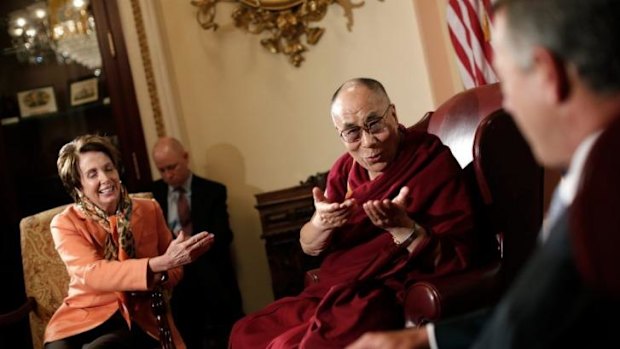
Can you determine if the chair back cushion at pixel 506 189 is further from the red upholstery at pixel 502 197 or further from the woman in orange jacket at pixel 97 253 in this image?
the woman in orange jacket at pixel 97 253

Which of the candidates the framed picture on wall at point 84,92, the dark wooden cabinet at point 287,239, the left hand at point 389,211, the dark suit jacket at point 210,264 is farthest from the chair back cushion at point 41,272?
the left hand at point 389,211

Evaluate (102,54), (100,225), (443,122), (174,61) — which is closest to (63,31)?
(102,54)

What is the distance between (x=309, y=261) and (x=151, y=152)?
41.9 inches

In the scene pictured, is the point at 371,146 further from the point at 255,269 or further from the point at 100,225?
the point at 255,269

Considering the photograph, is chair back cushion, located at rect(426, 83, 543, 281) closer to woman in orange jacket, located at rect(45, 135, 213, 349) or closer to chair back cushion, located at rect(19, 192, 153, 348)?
woman in orange jacket, located at rect(45, 135, 213, 349)

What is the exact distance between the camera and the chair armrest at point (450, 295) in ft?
6.56

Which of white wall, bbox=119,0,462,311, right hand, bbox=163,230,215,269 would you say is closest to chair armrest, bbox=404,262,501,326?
right hand, bbox=163,230,215,269

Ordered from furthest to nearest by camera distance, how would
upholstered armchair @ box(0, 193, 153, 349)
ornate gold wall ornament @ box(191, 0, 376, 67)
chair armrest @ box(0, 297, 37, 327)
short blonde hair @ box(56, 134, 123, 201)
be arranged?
ornate gold wall ornament @ box(191, 0, 376, 67) → upholstered armchair @ box(0, 193, 153, 349) → chair armrest @ box(0, 297, 37, 327) → short blonde hair @ box(56, 134, 123, 201)

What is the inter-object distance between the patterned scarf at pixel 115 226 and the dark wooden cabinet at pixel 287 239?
1.43 m

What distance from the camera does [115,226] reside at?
2693mm

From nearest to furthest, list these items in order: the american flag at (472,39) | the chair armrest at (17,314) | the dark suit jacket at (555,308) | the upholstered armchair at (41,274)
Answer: the dark suit jacket at (555,308) → the chair armrest at (17,314) → the upholstered armchair at (41,274) → the american flag at (472,39)

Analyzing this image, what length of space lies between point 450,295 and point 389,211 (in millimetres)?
258

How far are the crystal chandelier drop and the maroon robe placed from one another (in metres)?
2.34

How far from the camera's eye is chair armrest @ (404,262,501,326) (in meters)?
2.00
